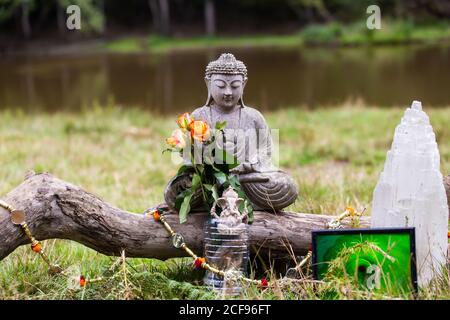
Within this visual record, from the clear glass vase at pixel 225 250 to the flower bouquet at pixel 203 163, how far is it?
13 cm

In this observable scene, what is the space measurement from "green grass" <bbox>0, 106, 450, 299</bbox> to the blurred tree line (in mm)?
25045

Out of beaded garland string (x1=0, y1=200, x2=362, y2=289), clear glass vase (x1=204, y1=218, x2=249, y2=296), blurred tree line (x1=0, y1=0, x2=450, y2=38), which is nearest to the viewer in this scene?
beaded garland string (x1=0, y1=200, x2=362, y2=289)

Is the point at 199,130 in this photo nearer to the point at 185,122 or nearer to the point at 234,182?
the point at 185,122

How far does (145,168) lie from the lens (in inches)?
318

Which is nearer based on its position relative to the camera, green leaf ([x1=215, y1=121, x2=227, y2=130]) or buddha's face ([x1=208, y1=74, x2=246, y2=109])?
green leaf ([x1=215, y1=121, x2=227, y2=130])

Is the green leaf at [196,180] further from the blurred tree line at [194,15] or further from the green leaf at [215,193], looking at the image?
the blurred tree line at [194,15]

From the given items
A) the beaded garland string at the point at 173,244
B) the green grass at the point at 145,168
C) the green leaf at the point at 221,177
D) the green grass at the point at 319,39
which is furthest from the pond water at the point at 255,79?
the green leaf at the point at 221,177

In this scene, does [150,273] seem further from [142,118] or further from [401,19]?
[401,19]

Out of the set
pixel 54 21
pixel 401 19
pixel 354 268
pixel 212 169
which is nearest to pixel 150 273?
pixel 212 169

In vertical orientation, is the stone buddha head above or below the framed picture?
above

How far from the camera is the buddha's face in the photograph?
4145mm

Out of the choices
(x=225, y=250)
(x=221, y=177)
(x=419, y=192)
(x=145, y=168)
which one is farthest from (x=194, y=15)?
(x=419, y=192)

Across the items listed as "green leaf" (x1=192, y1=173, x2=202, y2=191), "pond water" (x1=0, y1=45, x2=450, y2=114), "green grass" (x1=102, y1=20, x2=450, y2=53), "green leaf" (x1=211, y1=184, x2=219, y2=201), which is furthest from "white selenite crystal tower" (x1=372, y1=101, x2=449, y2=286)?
"green grass" (x1=102, y1=20, x2=450, y2=53)

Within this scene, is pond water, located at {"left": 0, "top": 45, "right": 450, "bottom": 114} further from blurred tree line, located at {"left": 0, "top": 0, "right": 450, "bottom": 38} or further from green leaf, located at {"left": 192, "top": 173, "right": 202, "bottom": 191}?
green leaf, located at {"left": 192, "top": 173, "right": 202, "bottom": 191}
